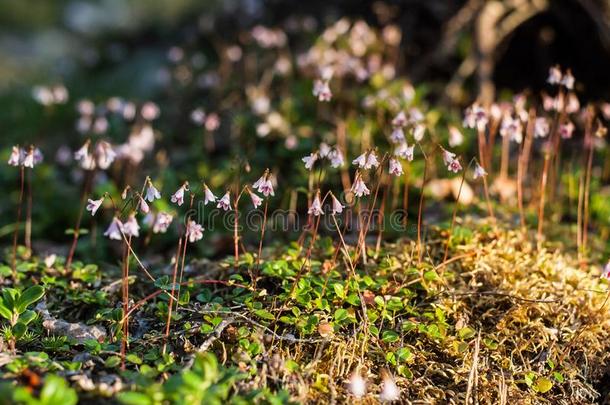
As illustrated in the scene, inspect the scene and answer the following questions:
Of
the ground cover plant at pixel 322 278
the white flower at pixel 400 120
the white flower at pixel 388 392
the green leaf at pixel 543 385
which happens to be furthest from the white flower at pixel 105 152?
the green leaf at pixel 543 385

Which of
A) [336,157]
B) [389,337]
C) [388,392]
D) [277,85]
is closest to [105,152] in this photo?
[336,157]

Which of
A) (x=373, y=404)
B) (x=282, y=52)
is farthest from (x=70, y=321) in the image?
(x=282, y=52)

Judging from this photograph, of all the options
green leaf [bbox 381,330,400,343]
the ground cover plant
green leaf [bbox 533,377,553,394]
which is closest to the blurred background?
the ground cover plant

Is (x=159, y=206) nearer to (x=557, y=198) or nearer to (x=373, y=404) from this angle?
(x=373, y=404)

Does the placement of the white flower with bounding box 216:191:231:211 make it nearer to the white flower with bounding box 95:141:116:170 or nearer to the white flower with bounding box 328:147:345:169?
the white flower with bounding box 328:147:345:169

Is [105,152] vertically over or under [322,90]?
under

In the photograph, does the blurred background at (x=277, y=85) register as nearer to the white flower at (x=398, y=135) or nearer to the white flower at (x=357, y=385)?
the white flower at (x=398, y=135)

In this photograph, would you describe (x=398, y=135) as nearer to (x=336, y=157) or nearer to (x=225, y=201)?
(x=336, y=157)
